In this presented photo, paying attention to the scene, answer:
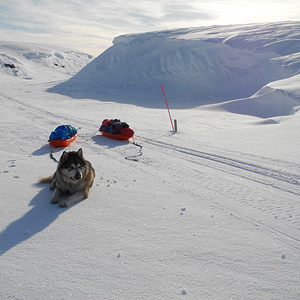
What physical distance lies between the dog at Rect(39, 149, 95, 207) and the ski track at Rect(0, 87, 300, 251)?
1719mm

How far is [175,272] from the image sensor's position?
9.44ft

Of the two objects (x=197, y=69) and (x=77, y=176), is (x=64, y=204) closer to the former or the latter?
(x=77, y=176)

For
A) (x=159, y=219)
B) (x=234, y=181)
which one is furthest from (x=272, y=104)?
(x=159, y=219)

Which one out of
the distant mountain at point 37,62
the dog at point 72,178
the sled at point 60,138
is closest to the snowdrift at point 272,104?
the sled at point 60,138

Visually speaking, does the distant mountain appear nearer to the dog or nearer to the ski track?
the ski track

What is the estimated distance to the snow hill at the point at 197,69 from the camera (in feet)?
95.7

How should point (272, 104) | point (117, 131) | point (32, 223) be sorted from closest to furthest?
point (32, 223)
point (117, 131)
point (272, 104)

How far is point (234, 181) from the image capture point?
19.0 ft

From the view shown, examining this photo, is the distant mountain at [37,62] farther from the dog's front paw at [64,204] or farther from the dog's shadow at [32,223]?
the dog's front paw at [64,204]

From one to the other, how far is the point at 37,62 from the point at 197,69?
5311cm

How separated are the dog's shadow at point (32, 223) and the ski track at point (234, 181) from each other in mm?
2297

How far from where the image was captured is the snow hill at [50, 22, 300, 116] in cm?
2917

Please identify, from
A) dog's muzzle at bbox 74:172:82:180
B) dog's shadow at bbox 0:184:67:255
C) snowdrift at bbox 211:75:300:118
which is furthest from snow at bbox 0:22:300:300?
snowdrift at bbox 211:75:300:118

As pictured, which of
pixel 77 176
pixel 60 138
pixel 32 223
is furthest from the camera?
pixel 60 138
